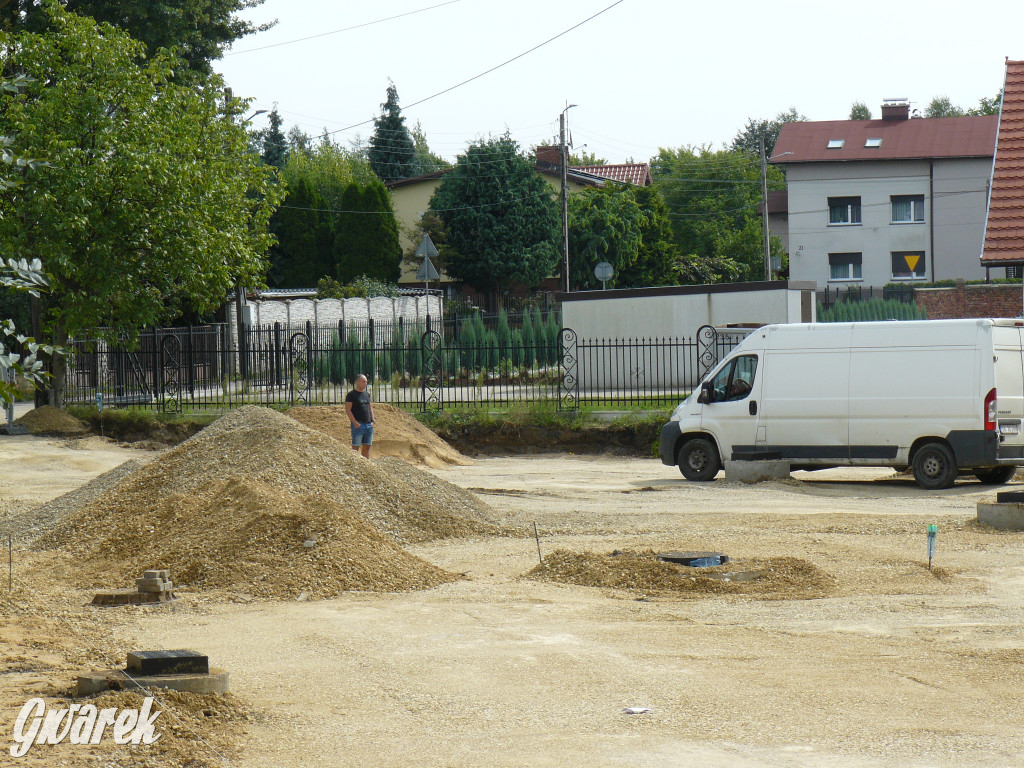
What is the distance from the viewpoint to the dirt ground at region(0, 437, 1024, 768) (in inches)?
217

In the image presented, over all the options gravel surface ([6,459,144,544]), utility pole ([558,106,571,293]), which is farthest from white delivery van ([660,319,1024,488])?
utility pole ([558,106,571,293])

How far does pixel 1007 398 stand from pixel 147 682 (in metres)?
12.8

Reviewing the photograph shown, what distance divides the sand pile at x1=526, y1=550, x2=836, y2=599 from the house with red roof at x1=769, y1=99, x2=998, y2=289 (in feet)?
158

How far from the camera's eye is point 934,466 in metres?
15.7

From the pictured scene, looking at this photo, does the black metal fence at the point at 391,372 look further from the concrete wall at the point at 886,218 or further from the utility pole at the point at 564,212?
the concrete wall at the point at 886,218

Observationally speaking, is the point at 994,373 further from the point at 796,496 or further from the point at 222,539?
the point at 222,539

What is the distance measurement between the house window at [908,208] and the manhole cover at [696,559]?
51.8m

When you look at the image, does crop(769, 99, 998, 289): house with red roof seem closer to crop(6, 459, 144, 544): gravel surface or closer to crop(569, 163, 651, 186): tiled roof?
crop(569, 163, 651, 186): tiled roof

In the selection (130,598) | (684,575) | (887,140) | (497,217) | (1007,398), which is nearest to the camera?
(130,598)

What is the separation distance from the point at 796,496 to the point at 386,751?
10877mm

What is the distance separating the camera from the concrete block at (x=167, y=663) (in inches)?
233

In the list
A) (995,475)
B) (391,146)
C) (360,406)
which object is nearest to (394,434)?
(360,406)

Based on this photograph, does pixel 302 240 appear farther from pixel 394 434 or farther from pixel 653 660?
pixel 653 660

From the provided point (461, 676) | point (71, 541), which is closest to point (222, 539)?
point (71, 541)
